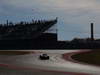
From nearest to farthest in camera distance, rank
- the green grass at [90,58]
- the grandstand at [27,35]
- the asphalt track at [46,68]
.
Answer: the asphalt track at [46,68] → the green grass at [90,58] → the grandstand at [27,35]

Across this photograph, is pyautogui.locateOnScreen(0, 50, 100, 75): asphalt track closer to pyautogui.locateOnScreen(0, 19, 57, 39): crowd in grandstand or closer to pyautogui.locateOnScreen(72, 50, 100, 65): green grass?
pyautogui.locateOnScreen(72, 50, 100, 65): green grass

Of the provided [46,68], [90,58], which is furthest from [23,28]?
[46,68]

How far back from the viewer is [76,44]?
106438mm

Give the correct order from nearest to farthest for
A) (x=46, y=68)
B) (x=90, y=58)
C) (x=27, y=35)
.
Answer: (x=46, y=68), (x=90, y=58), (x=27, y=35)

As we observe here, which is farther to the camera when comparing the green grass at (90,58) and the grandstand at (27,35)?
the grandstand at (27,35)

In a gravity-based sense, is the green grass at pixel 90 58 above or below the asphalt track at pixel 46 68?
below

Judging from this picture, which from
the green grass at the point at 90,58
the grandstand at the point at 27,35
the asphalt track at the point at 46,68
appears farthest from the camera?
the grandstand at the point at 27,35

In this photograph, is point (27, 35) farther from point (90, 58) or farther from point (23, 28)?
point (90, 58)

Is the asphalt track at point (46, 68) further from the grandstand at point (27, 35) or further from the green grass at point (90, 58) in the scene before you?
the grandstand at point (27, 35)

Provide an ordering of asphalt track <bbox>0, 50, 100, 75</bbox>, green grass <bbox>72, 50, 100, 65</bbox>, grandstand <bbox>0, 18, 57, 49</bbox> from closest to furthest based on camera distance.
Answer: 1. asphalt track <bbox>0, 50, 100, 75</bbox>
2. green grass <bbox>72, 50, 100, 65</bbox>
3. grandstand <bbox>0, 18, 57, 49</bbox>

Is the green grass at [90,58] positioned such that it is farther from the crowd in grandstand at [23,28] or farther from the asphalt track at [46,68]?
the crowd in grandstand at [23,28]

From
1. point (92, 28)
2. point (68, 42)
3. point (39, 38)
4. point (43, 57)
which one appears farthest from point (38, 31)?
point (43, 57)

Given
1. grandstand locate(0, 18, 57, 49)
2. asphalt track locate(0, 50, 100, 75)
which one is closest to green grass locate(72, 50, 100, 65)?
asphalt track locate(0, 50, 100, 75)

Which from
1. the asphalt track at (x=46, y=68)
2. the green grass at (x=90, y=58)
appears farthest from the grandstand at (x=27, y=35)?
the asphalt track at (x=46, y=68)
